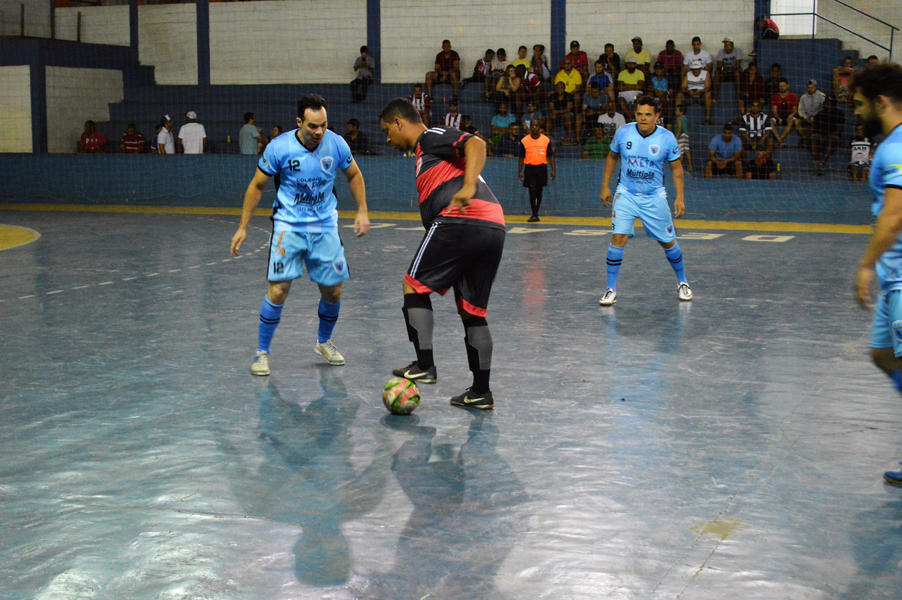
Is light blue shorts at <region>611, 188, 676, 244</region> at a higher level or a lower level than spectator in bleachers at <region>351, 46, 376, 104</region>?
lower

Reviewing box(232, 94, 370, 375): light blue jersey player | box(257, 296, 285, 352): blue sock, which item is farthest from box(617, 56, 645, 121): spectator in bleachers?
box(257, 296, 285, 352): blue sock

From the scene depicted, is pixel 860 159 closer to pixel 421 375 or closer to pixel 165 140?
pixel 421 375

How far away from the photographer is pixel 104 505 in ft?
14.0

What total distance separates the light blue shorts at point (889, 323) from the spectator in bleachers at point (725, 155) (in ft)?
51.2

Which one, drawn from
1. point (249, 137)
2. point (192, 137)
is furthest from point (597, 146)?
point (192, 137)

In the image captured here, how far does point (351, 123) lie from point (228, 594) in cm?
1956

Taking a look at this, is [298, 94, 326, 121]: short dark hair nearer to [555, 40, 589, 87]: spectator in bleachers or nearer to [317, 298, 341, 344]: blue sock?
[317, 298, 341, 344]: blue sock

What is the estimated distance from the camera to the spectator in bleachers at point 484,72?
23156 mm

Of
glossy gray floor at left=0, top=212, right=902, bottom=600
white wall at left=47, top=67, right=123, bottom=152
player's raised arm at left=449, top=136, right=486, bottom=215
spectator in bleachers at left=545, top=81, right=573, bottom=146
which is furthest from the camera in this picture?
white wall at left=47, top=67, right=123, bottom=152

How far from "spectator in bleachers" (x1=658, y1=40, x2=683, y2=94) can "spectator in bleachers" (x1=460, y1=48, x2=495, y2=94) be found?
4.05 metres

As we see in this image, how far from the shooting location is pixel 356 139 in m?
22.6

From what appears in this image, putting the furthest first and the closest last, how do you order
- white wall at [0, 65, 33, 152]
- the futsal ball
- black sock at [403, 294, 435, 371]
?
white wall at [0, 65, 33, 152]
black sock at [403, 294, 435, 371]
the futsal ball

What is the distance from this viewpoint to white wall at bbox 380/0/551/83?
79.7 feet

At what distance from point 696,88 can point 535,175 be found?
17.1 ft
